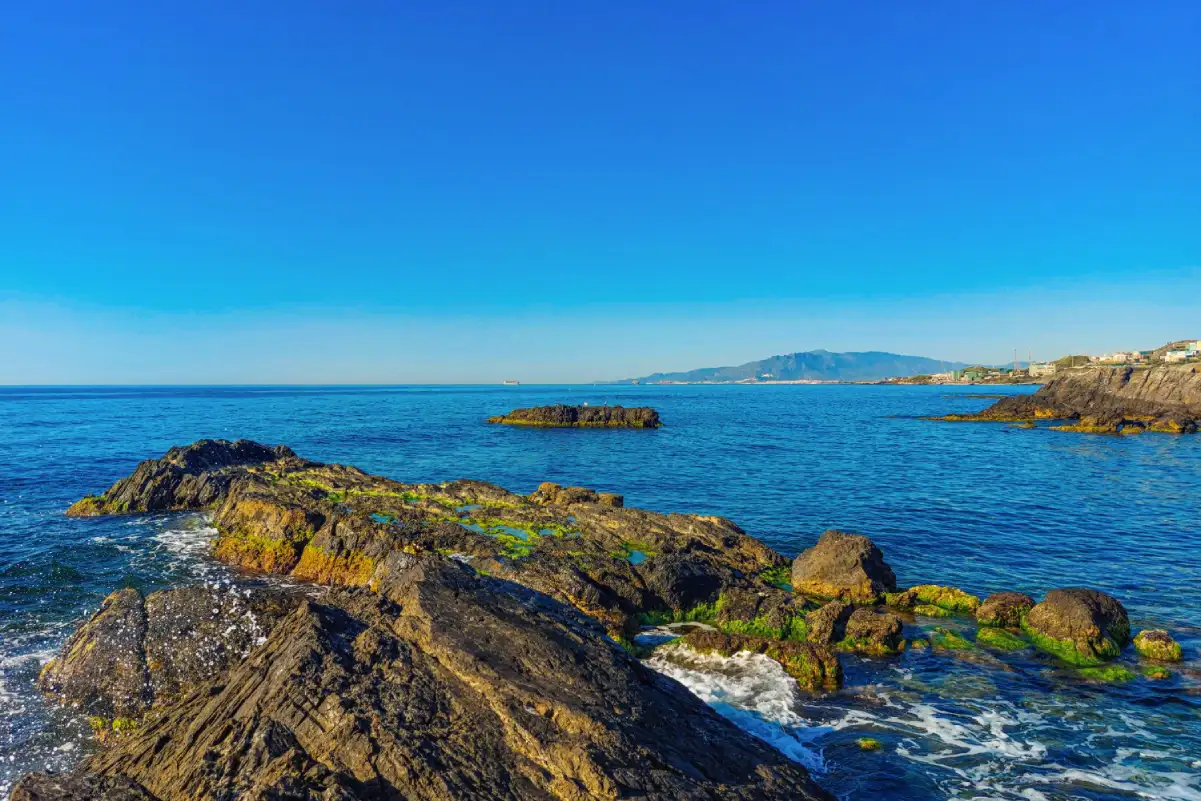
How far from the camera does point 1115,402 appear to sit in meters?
102

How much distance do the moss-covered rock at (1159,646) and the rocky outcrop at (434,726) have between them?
46.2ft

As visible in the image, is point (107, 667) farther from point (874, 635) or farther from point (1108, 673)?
point (1108, 673)

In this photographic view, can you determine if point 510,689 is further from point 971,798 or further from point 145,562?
point 145,562

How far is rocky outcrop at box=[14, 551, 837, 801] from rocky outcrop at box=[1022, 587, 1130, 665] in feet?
40.8

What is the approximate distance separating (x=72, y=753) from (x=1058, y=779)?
19.2 m

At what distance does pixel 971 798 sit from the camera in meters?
11.0

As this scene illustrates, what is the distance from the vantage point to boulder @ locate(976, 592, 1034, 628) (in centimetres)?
1895

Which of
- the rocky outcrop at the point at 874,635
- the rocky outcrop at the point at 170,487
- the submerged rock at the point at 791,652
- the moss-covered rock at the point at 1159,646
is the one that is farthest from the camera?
the rocky outcrop at the point at 170,487

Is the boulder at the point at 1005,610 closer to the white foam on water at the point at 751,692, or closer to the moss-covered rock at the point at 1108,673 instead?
the moss-covered rock at the point at 1108,673

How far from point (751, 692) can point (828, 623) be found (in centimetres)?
446

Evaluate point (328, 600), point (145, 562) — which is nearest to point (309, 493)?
point (145, 562)

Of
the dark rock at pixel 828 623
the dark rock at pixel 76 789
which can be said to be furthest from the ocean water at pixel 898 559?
the dark rock at pixel 76 789

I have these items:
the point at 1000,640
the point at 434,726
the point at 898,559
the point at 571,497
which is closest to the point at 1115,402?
the point at 898,559

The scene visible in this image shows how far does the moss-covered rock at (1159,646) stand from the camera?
1667cm
